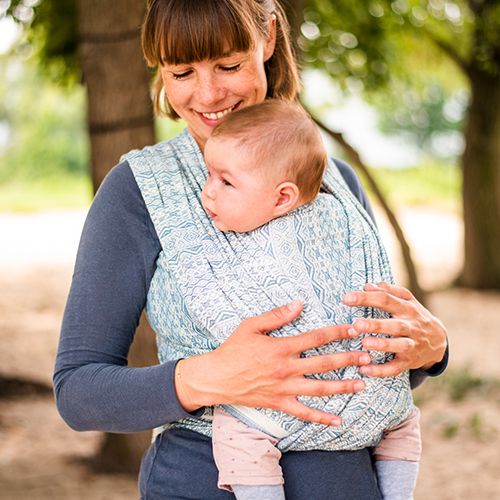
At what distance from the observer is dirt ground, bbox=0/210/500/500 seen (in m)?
4.48

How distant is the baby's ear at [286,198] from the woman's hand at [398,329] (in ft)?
0.72

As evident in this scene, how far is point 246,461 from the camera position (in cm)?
153

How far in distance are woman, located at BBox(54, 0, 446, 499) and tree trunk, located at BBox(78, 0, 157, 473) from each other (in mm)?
1632

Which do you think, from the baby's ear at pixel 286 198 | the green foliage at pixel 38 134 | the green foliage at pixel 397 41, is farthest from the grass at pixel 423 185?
the baby's ear at pixel 286 198

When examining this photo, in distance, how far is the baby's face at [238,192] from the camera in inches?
64.3

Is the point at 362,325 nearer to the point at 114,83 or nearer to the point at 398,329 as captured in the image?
the point at 398,329

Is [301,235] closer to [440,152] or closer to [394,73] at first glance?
[394,73]

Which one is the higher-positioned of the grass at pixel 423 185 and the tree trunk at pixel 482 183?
the tree trunk at pixel 482 183

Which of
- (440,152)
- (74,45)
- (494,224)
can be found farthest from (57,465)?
(440,152)

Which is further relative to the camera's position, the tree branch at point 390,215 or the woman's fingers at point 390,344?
the tree branch at point 390,215

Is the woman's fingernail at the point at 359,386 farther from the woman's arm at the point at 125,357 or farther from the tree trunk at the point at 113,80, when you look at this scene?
the tree trunk at the point at 113,80

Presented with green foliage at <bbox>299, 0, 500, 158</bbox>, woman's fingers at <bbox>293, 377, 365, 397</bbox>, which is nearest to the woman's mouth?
woman's fingers at <bbox>293, 377, 365, 397</bbox>

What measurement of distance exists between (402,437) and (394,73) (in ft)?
21.3

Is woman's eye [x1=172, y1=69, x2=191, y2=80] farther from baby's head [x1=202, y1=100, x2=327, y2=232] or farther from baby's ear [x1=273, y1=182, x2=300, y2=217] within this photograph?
baby's ear [x1=273, y1=182, x2=300, y2=217]
